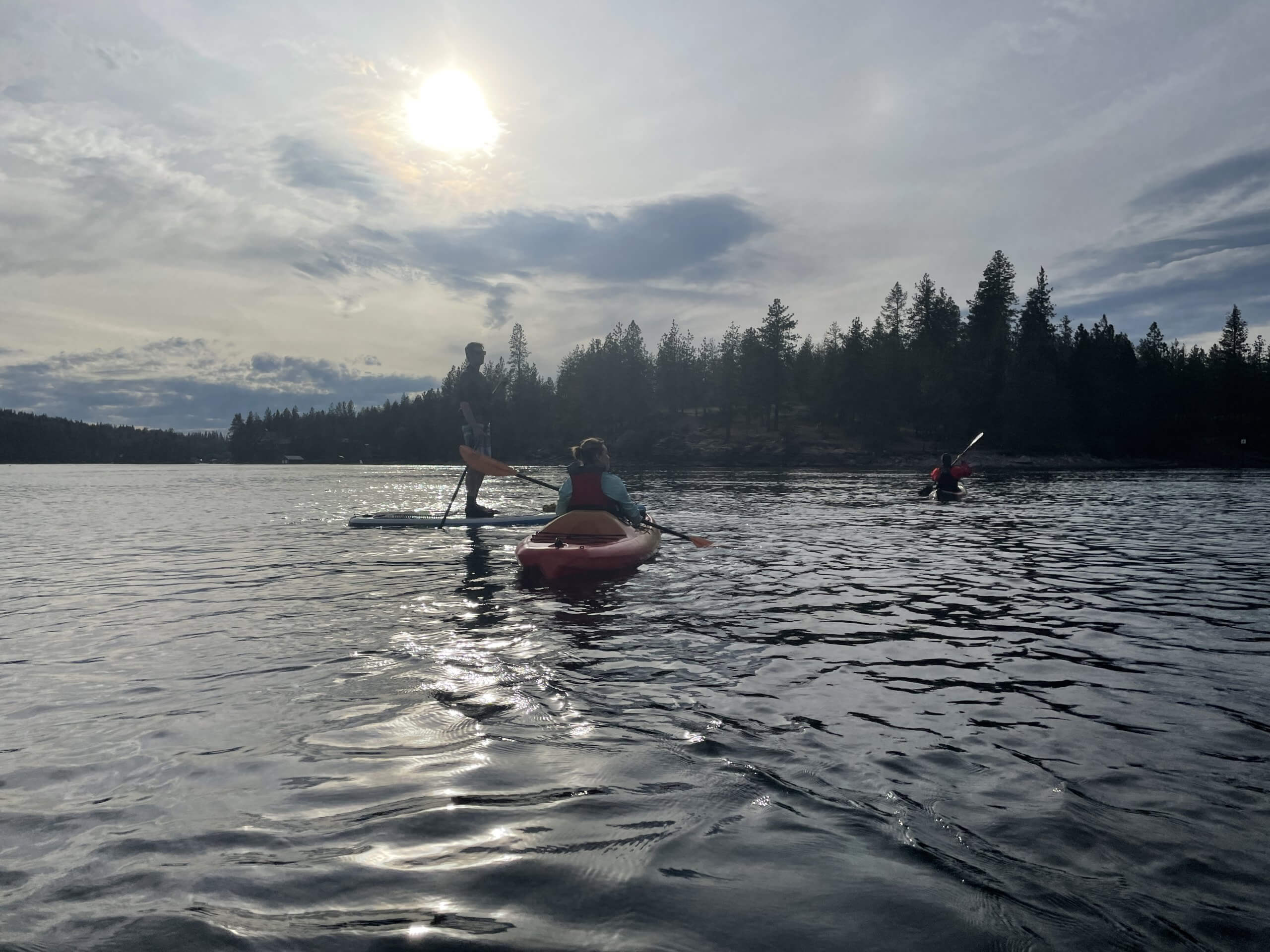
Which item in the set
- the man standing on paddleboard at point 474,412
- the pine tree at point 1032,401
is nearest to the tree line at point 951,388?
the pine tree at point 1032,401

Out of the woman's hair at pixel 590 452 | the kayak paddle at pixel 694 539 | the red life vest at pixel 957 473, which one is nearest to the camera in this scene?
the woman's hair at pixel 590 452

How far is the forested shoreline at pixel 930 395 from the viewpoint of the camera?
85.7m

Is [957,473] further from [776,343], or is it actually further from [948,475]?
[776,343]

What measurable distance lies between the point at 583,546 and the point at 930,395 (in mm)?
84149

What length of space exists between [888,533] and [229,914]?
1692 cm

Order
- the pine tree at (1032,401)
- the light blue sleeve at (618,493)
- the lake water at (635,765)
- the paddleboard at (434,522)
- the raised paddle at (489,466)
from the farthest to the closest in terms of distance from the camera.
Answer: the pine tree at (1032,401), the paddleboard at (434,522), the raised paddle at (489,466), the light blue sleeve at (618,493), the lake water at (635,765)

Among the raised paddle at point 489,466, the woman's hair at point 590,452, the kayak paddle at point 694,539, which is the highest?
the woman's hair at point 590,452

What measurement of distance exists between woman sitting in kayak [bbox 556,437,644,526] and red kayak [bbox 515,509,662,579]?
308mm

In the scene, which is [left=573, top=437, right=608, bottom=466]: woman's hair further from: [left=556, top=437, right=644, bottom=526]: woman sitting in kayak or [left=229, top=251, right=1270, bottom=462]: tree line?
[left=229, top=251, right=1270, bottom=462]: tree line

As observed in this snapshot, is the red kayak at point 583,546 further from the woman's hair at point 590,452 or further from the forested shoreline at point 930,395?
the forested shoreline at point 930,395

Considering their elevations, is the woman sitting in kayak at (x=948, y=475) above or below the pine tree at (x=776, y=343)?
below

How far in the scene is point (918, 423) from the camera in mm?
91750

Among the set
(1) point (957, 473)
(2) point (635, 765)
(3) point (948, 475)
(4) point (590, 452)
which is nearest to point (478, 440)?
(4) point (590, 452)

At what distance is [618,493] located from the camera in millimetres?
12758
